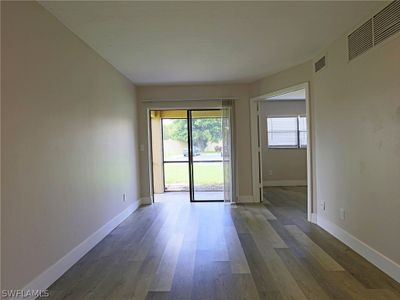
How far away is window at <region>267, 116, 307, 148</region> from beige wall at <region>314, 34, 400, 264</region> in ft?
13.6

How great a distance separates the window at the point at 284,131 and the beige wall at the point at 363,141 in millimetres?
4143

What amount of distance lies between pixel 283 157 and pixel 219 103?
9.80 ft

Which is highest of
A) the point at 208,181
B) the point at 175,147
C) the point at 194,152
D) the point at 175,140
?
the point at 175,140

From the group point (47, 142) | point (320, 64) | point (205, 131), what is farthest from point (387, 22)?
point (205, 131)

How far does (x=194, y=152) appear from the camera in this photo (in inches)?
262

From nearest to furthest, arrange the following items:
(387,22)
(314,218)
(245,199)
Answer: (387,22)
(314,218)
(245,199)

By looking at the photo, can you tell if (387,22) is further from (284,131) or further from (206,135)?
(284,131)

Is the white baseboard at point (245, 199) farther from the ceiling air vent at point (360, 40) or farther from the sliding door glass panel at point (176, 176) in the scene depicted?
the ceiling air vent at point (360, 40)

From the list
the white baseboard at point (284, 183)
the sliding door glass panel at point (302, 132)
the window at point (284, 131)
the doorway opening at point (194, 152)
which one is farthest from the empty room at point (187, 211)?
the sliding door glass panel at point (302, 132)

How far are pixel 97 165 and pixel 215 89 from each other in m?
3.20

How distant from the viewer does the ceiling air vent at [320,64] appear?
163 inches

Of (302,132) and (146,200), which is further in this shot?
(302,132)

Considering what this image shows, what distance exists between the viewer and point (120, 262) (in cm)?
324

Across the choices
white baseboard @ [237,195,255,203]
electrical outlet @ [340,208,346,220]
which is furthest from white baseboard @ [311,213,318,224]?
white baseboard @ [237,195,255,203]
